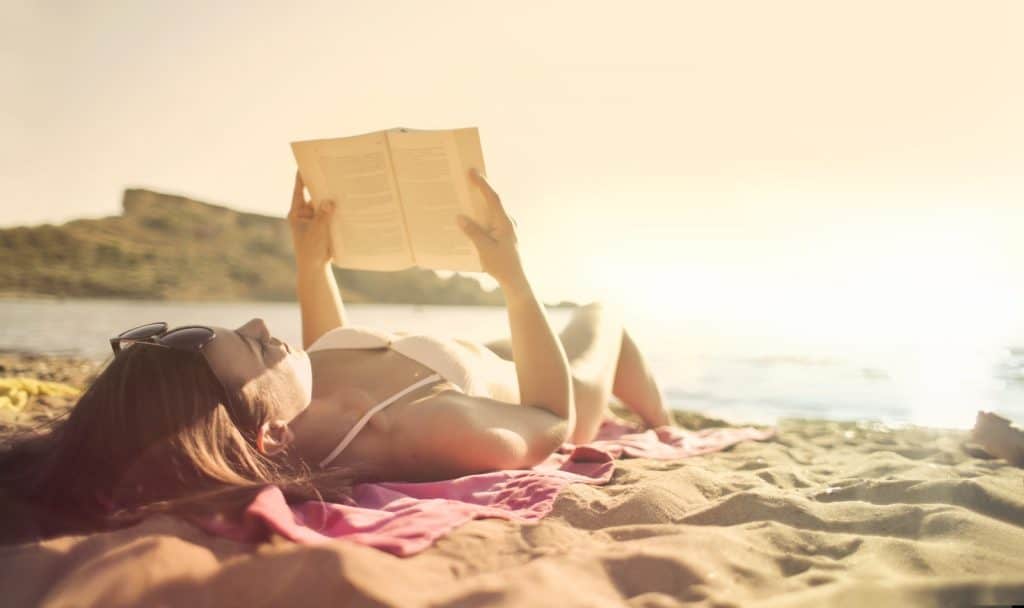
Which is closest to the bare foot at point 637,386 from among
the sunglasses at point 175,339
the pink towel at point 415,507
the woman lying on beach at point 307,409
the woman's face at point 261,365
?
the woman lying on beach at point 307,409

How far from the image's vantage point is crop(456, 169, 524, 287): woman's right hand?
8.39 ft

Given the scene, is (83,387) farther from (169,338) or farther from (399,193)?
(399,193)

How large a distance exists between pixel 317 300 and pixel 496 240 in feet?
3.46

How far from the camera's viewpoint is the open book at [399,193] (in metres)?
2.56

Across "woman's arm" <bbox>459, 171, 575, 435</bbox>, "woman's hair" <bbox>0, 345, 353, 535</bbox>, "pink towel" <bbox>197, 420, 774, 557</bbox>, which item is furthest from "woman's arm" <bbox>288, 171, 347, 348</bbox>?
"woman's hair" <bbox>0, 345, 353, 535</bbox>

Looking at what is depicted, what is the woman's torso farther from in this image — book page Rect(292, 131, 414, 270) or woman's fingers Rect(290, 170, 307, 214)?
woman's fingers Rect(290, 170, 307, 214)

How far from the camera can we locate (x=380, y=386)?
96.0 inches

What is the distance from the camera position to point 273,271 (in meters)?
23.1

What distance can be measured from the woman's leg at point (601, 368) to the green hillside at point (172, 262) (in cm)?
1614

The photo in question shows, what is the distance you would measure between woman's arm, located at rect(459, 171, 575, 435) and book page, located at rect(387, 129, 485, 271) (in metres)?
0.09

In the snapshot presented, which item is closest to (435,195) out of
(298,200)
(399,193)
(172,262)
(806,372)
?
(399,193)

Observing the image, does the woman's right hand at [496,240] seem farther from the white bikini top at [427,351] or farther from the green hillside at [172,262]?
the green hillside at [172,262]

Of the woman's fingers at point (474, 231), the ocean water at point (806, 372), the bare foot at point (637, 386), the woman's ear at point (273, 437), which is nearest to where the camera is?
the woman's ear at point (273, 437)

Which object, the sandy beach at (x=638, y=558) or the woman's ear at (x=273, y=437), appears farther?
the woman's ear at (x=273, y=437)
